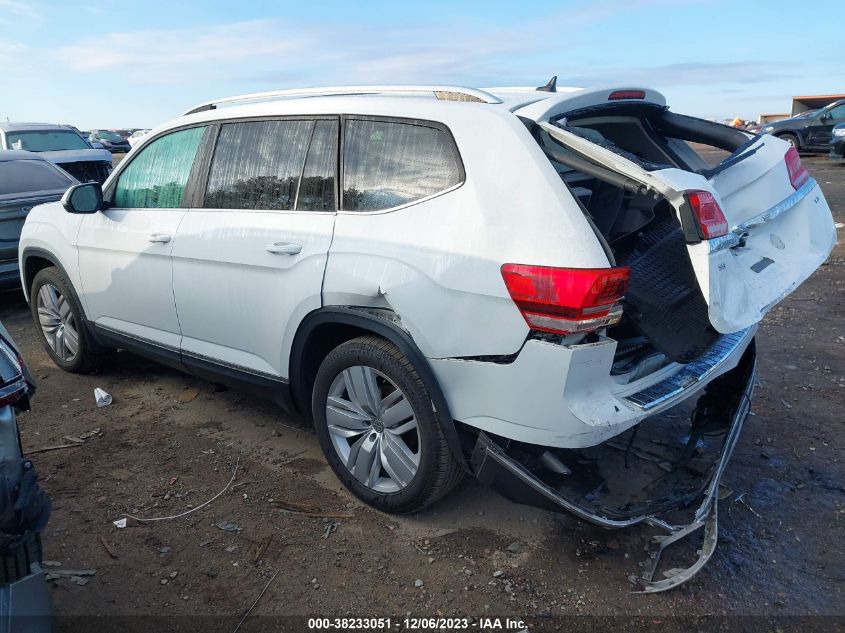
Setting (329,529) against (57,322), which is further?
(57,322)

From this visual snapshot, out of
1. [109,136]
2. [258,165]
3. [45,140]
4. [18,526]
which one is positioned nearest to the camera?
[18,526]

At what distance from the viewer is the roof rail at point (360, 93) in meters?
2.96

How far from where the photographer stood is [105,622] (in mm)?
2559

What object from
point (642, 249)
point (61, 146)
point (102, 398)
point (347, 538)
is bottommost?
point (347, 538)

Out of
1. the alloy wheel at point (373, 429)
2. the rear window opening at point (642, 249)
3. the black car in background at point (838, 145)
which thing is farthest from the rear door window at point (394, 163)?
the black car in background at point (838, 145)

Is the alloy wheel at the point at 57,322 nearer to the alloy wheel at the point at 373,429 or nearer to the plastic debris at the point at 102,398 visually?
→ the plastic debris at the point at 102,398

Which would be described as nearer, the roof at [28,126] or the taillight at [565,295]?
the taillight at [565,295]

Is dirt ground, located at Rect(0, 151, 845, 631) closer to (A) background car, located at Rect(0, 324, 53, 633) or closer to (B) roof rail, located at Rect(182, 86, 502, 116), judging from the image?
(A) background car, located at Rect(0, 324, 53, 633)

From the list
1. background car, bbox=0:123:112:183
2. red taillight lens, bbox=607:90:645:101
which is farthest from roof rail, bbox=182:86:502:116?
background car, bbox=0:123:112:183

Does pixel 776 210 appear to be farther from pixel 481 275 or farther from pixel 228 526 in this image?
pixel 228 526

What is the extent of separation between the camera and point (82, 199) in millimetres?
4219

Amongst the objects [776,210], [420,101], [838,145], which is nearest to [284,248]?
[420,101]

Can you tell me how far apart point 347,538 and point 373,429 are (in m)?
0.50

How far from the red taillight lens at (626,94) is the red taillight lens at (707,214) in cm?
89
